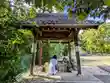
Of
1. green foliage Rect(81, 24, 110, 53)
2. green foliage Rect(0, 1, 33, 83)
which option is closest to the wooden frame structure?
green foliage Rect(0, 1, 33, 83)

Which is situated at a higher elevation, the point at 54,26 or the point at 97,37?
the point at 97,37

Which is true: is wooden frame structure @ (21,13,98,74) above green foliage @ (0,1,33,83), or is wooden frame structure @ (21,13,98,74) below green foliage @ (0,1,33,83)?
above

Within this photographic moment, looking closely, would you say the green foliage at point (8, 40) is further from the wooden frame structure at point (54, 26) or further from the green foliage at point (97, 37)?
the green foliage at point (97, 37)

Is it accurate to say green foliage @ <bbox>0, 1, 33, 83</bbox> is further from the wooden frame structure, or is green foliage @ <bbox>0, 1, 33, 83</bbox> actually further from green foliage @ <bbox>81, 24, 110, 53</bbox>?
green foliage @ <bbox>81, 24, 110, 53</bbox>

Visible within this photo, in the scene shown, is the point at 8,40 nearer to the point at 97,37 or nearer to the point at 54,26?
the point at 54,26

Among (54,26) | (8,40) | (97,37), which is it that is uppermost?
(97,37)

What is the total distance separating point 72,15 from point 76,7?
2.9 inches

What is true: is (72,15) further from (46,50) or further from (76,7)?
(46,50)

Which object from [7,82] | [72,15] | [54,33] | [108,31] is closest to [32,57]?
[54,33]

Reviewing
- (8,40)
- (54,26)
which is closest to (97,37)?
(54,26)

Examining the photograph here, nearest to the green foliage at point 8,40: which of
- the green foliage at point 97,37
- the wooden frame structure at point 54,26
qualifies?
the wooden frame structure at point 54,26

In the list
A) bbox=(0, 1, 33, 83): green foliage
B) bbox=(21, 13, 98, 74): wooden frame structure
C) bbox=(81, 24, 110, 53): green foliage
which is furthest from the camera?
bbox=(81, 24, 110, 53): green foliage

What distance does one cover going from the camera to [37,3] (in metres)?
1.15

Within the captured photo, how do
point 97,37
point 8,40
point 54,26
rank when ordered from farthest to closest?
point 97,37, point 54,26, point 8,40
